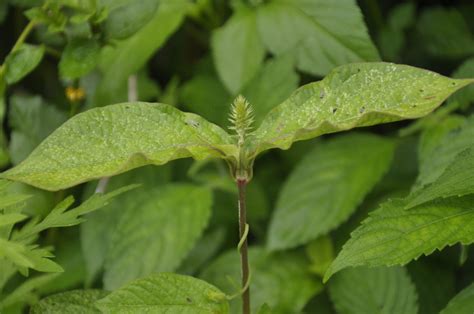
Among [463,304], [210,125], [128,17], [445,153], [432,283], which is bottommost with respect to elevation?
[432,283]

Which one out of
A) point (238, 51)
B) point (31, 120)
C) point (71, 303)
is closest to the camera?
point (71, 303)

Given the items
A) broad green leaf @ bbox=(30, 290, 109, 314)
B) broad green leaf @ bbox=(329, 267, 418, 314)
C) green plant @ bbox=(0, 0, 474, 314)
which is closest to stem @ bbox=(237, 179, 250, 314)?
green plant @ bbox=(0, 0, 474, 314)

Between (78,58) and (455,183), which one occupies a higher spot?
(78,58)

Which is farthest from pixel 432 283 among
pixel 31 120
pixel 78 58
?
pixel 31 120

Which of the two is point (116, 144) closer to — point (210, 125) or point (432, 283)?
point (210, 125)

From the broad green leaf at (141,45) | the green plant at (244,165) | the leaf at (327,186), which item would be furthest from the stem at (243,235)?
the broad green leaf at (141,45)

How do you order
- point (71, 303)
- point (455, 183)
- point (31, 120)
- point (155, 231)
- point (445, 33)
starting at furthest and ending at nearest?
point (445, 33), point (31, 120), point (155, 231), point (71, 303), point (455, 183)

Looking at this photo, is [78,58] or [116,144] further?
[78,58]
